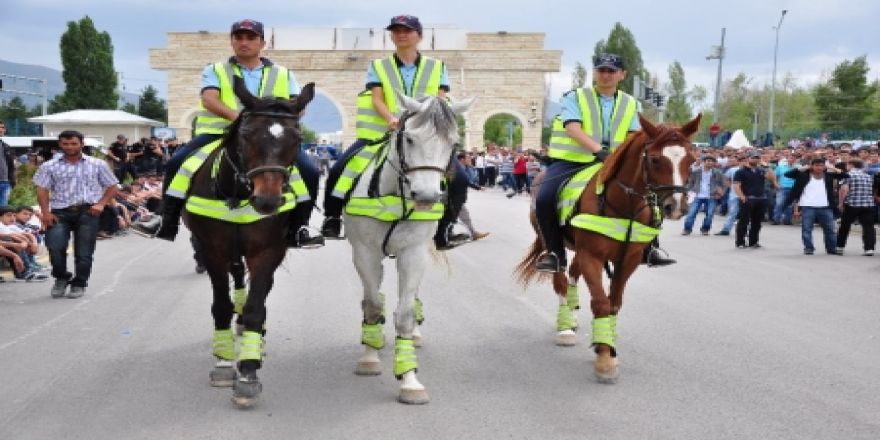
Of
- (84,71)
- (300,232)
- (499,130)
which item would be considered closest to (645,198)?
(300,232)

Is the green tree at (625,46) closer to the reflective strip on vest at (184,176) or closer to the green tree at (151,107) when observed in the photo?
the green tree at (151,107)

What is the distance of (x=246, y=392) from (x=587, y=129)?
12.6 feet

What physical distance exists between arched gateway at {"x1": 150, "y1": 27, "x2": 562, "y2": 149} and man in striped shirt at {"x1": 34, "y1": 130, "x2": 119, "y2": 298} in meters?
54.0

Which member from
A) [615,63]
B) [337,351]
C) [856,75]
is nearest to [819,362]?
[615,63]

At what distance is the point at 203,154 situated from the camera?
686cm

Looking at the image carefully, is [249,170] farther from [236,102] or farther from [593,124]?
[593,124]

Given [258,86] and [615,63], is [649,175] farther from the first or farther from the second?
[258,86]

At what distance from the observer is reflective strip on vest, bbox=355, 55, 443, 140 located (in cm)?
718

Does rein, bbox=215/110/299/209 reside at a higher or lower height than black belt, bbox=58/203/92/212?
higher

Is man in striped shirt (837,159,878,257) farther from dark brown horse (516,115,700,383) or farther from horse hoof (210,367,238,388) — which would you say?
horse hoof (210,367,238,388)

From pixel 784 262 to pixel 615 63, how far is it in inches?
350

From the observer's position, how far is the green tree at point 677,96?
2947 inches

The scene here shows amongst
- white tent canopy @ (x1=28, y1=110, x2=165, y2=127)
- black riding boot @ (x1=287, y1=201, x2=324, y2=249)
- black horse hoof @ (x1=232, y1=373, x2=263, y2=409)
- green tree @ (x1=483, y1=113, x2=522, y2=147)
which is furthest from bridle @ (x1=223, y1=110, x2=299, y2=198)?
green tree @ (x1=483, y1=113, x2=522, y2=147)

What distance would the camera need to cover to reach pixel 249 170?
592cm
